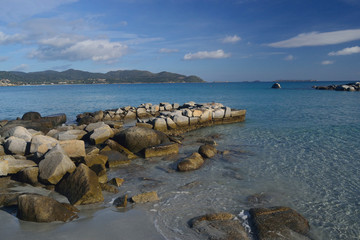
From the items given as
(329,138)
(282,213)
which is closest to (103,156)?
(282,213)

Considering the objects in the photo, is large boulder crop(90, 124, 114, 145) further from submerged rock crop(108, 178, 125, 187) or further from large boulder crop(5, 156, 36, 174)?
submerged rock crop(108, 178, 125, 187)

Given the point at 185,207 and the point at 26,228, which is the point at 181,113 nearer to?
the point at 185,207

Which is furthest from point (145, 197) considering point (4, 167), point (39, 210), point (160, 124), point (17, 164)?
point (160, 124)

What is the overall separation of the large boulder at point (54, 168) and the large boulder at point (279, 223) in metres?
5.54

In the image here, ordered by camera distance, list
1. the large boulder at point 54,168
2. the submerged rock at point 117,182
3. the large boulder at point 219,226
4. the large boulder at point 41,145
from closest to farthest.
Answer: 1. the large boulder at point 219,226
2. the large boulder at point 54,168
3. the submerged rock at point 117,182
4. the large boulder at point 41,145

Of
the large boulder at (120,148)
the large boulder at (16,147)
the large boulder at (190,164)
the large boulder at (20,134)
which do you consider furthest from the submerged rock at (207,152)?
the large boulder at (20,134)

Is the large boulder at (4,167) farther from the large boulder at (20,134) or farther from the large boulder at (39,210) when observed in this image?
the large boulder at (39,210)

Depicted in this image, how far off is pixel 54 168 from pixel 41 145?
7.42 feet

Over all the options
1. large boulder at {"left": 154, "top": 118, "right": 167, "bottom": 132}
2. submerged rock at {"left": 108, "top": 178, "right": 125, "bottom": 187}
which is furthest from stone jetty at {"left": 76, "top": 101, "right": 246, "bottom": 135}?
submerged rock at {"left": 108, "top": 178, "right": 125, "bottom": 187}

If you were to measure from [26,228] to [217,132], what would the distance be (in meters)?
12.9

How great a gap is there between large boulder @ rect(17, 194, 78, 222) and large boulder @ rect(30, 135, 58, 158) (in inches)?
151

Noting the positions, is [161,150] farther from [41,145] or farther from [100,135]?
[41,145]

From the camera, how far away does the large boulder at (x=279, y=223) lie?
543cm

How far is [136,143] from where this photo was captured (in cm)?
1186
